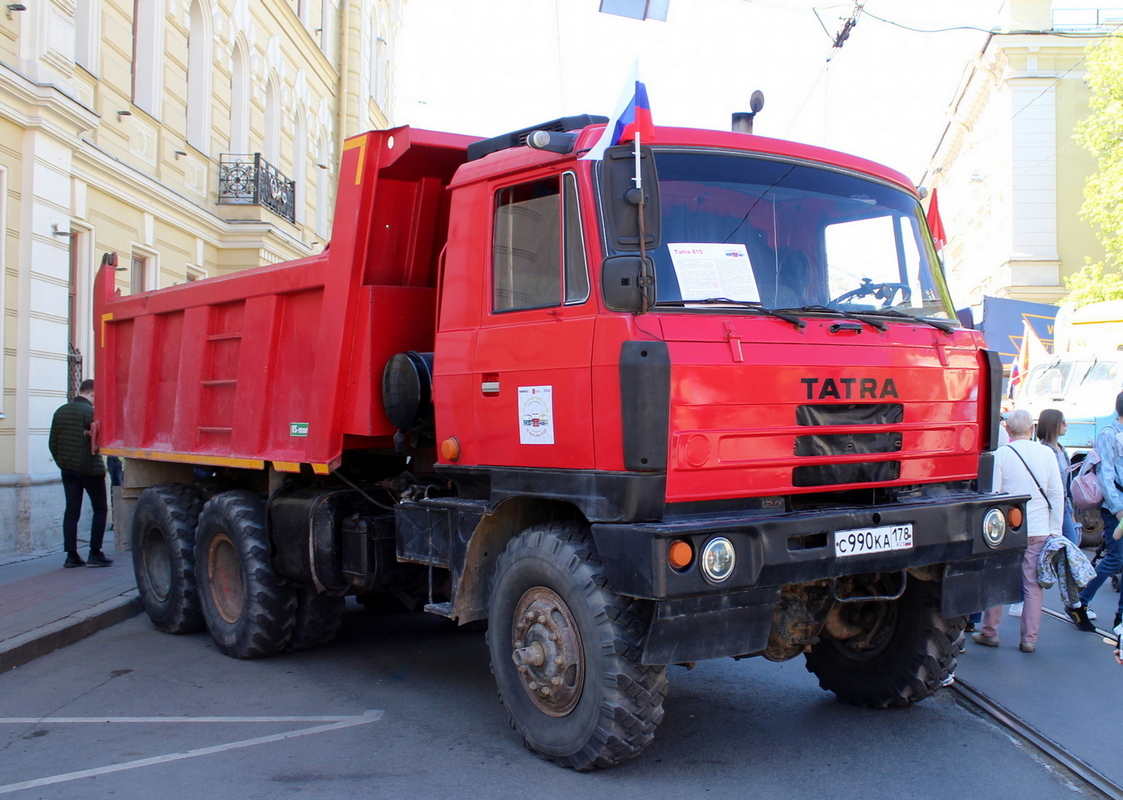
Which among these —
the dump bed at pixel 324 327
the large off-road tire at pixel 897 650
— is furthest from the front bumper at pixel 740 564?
the dump bed at pixel 324 327

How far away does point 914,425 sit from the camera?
483cm

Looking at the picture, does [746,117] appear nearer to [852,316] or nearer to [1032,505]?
[852,316]

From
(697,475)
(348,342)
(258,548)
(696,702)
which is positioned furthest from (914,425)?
(258,548)

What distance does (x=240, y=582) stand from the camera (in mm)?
7020

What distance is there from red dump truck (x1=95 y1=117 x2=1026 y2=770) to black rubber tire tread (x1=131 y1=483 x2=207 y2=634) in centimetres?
169

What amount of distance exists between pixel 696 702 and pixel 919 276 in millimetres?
2512

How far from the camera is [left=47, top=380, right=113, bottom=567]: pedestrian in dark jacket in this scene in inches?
416

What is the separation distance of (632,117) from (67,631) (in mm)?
5726

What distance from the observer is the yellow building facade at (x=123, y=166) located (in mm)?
11641

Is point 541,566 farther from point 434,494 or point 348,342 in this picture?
point 348,342

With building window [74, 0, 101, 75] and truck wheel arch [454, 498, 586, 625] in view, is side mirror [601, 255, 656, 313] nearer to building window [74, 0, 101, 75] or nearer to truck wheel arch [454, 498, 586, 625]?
truck wheel arch [454, 498, 586, 625]

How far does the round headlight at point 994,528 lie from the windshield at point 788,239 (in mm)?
987

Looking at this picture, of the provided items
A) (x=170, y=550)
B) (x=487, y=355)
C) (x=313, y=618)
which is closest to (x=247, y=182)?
(x=170, y=550)

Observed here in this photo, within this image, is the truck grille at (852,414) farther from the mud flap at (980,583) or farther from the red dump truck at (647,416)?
the mud flap at (980,583)
